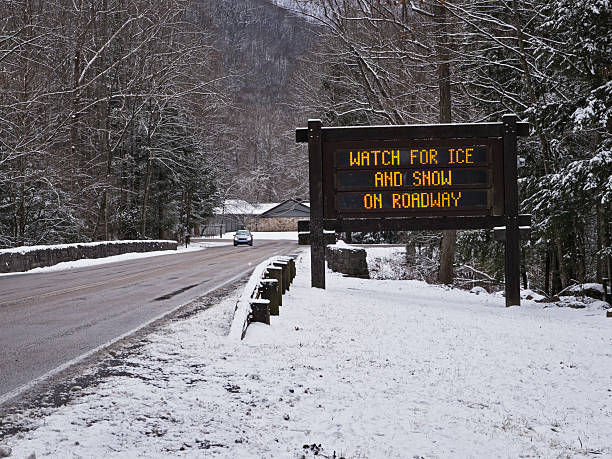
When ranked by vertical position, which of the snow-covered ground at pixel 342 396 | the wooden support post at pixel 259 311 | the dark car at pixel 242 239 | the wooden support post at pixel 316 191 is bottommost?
the snow-covered ground at pixel 342 396

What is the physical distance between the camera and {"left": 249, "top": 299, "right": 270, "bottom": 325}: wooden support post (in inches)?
299

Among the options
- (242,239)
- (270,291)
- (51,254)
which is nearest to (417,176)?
(270,291)

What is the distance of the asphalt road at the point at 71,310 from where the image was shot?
20.2 feet

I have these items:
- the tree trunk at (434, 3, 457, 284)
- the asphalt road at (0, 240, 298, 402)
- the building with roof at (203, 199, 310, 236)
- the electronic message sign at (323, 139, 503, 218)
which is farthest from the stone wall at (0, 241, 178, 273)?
the building with roof at (203, 199, 310, 236)

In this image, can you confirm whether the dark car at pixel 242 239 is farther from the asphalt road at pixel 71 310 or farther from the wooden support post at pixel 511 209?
the wooden support post at pixel 511 209

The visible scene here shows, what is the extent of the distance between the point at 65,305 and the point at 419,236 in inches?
752

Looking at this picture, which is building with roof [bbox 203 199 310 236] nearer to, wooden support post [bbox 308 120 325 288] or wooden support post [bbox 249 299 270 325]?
wooden support post [bbox 308 120 325 288]

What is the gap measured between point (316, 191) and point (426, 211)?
99.3 inches

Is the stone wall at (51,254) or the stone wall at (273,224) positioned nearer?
the stone wall at (51,254)

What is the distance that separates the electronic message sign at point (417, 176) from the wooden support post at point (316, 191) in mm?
222

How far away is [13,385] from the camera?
16.6 ft

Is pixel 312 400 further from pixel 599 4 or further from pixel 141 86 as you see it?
pixel 141 86

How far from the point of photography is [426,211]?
12773 mm

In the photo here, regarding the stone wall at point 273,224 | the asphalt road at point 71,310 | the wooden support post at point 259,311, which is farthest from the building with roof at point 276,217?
the wooden support post at point 259,311
